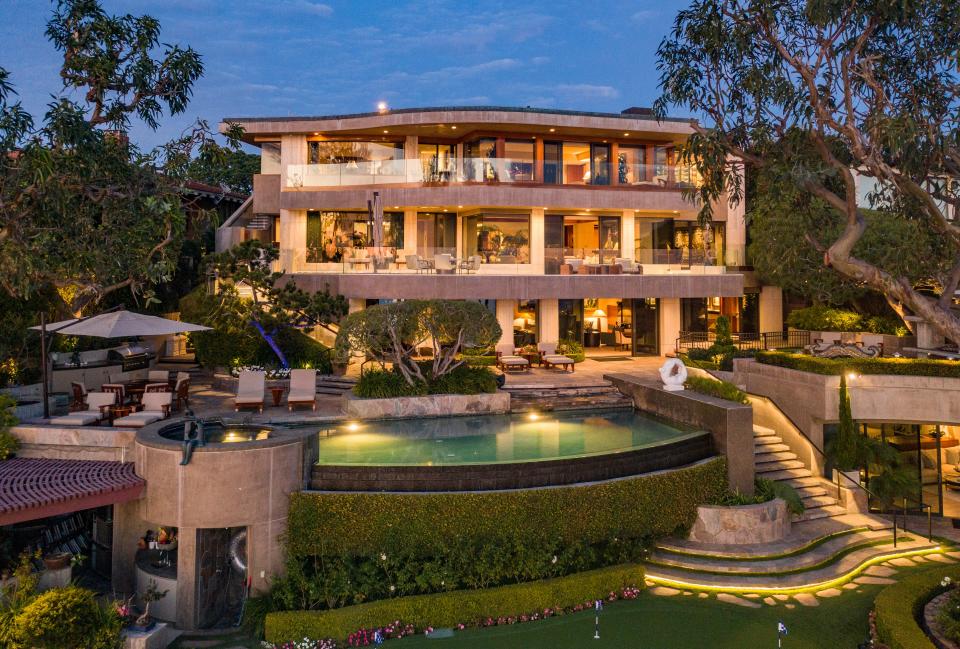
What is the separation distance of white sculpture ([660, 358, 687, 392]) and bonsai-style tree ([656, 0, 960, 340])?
3890mm

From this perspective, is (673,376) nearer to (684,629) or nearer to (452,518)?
(684,629)

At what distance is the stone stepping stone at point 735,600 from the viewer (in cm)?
1119

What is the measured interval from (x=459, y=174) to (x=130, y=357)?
45.4 ft

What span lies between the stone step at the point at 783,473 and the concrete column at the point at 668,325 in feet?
42.8

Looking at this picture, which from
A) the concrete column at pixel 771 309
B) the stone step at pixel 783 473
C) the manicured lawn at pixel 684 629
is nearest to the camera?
the manicured lawn at pixel 684 629

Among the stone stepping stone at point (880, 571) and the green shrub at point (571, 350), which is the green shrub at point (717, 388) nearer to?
the stone stepping stone at point (880, 571)

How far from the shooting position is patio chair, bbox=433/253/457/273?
2586 centimetres

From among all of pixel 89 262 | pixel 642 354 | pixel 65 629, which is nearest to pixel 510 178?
pixel 642 354

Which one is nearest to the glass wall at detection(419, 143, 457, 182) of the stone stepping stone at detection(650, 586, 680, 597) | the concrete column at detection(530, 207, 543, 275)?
the concrete column at detection(530, 207, 543, 275)

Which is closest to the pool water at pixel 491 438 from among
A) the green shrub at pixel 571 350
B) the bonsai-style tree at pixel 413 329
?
the bonsai-style tree at pixel 413 329

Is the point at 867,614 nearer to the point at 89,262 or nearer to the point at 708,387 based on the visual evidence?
the point at 708,387

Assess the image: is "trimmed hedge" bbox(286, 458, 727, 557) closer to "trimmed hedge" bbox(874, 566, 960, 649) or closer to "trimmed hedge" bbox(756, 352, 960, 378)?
"trimmed hedge" bbox(874, 566, 960, 649)

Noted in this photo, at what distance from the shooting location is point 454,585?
1117 cm

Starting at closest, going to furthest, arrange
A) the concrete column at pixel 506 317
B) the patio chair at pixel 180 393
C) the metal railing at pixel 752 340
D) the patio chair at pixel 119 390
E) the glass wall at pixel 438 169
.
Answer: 1. the patio chair at pixel 119 390
2. the patio chair at pixel 180 393
3. the glass wall at pixel 438 169
4. the concrete column at pixel 506 317
5. the metal railing at pixel 752 340
